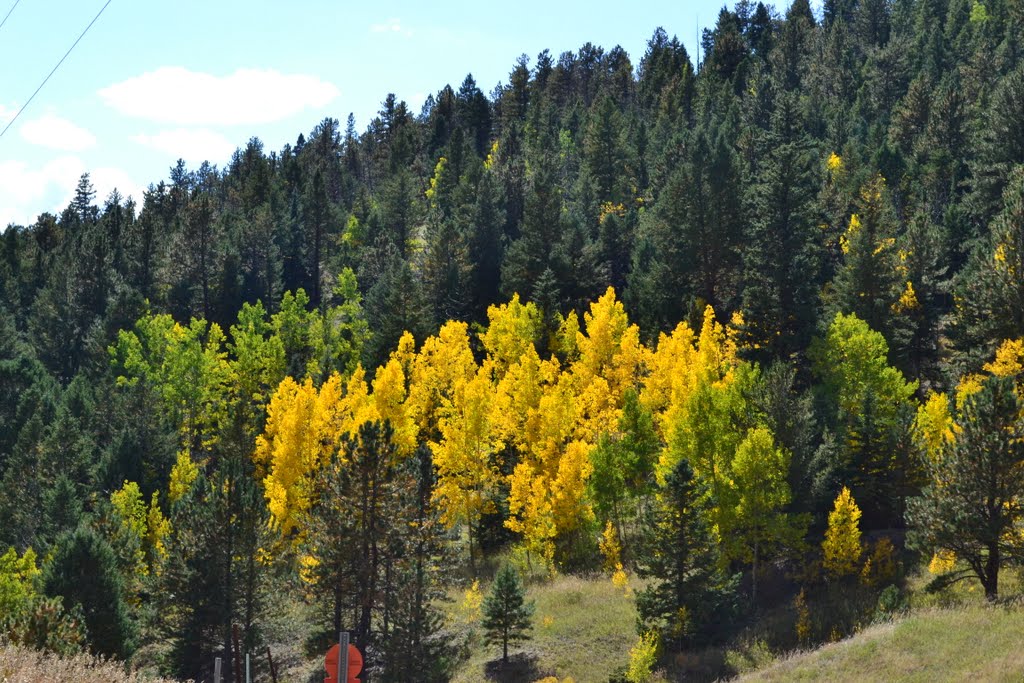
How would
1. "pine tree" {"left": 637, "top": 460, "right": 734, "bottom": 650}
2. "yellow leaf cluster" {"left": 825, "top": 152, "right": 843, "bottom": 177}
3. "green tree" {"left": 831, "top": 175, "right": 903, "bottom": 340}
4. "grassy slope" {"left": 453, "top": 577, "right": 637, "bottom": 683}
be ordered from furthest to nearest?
"yellow leaf cluster" {"left": 825, "top": 152, "right": 843, "bottom": 177}
"green tree" {"left": 831, "top": 175, "right": 903, "bottom": 340}
"grassy slope" {"left": 453, "top": 577, "right": 637, "bottom": 683}
"pine tree" {"left": 637, "top": 460, "right": 734, "bottom": 650}

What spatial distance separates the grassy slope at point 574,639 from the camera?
42625 millimetres

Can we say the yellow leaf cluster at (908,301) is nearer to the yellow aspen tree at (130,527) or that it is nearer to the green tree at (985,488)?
the green tree at (985,488)

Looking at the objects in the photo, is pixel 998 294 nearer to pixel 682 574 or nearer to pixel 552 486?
pixel 682 574

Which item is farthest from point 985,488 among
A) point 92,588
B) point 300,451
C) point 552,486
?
point 92,588

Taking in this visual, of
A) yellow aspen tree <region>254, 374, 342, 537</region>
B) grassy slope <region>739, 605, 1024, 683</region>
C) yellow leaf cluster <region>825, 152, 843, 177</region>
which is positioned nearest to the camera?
grassy slope <region>739, 605, 1024, 683</region>

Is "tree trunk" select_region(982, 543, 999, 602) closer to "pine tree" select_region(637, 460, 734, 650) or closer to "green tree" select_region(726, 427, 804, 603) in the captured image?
"green tree" select_region(726, 427, 804, 603)

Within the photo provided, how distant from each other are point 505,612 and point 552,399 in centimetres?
1572

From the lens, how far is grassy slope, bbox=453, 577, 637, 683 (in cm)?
4262

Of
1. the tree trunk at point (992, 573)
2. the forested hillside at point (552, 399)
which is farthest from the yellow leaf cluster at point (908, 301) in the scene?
the tree trunk at point (992, 573)

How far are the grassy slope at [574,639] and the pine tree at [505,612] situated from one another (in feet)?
4.03

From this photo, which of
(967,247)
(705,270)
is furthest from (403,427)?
(967,247)

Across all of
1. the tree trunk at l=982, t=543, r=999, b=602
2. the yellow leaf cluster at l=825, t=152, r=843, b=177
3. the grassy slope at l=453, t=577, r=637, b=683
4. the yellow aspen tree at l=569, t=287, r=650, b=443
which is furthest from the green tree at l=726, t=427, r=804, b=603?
the yellow leaf cluster at l=825, t=152, r=843, b=177

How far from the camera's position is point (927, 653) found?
110ft

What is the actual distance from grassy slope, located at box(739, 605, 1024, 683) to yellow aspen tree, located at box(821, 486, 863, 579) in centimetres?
564
